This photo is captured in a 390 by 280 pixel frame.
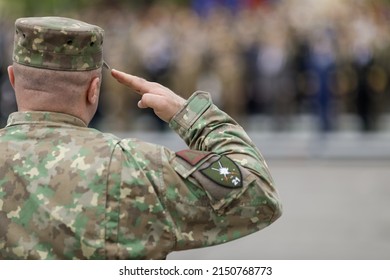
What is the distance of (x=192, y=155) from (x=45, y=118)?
354 mm

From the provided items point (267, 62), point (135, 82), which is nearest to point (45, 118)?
point (135, 82)

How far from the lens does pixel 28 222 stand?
8.87ft

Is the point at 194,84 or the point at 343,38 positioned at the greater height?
the point at 343,38

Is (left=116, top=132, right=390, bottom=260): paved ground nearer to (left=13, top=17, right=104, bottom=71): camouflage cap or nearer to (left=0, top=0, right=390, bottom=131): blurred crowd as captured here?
(left=0, top=0, right=390, bottom=131): blurred crowd

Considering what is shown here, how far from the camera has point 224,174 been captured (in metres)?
2.69

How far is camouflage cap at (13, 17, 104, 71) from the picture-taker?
9.05 feet

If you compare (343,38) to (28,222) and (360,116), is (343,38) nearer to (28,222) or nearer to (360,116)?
(360,116)

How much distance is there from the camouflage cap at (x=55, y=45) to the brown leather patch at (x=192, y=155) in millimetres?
297

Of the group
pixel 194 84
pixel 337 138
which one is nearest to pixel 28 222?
pixel 337 138

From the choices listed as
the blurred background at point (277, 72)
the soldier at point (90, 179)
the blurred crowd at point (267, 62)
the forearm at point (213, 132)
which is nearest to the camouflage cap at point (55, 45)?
the soldier at point (90, 179)

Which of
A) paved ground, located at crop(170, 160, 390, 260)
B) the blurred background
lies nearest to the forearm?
paved ground, located at crop(170, 160, 390, 260)

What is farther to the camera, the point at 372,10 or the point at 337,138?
the point at 372,10

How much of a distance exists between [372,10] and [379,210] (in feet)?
25.7

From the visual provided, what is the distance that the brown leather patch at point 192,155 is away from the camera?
2715 mm
